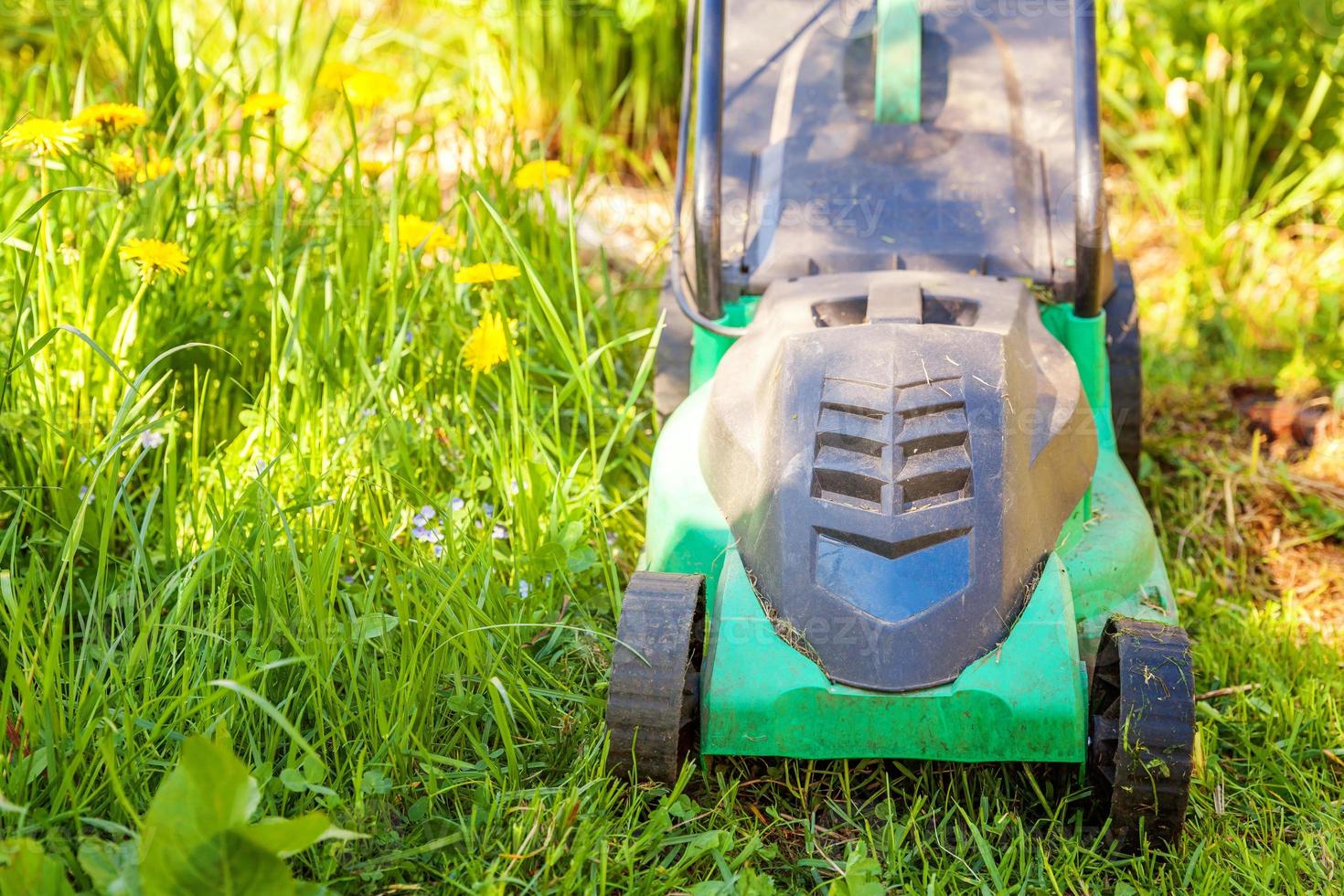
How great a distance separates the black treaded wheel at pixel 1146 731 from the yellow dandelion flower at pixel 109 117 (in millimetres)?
1614

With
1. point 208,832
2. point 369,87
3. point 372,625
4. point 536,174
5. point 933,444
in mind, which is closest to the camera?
point 208,832

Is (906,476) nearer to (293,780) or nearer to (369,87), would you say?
(293,780)

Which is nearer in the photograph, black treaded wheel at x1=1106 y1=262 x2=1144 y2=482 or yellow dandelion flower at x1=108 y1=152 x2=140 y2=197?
yellow dandelion flower at x1=108 y1=152 x2=140 y2=197

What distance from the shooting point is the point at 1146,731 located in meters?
1.40

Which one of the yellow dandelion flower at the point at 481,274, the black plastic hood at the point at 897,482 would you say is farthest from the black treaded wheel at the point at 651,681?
the yellow dandelion flower at the point at 481,274

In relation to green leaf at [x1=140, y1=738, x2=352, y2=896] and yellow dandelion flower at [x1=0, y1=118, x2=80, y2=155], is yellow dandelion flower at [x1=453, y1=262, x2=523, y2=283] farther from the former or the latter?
green leaf at [x1=140, y1=738, x2=352, y2=896]

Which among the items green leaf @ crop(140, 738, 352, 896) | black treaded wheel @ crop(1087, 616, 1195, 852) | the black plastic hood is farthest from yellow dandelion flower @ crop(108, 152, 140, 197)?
black treaded wheel @ crop(1087, 616, 1195, 852)

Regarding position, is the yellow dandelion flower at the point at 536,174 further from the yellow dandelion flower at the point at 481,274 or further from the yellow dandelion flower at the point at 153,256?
the yellow dandelion flower at the point at 153,256

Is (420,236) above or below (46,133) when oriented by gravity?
below

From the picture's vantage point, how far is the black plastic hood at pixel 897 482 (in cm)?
145

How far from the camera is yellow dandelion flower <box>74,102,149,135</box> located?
6.50ft

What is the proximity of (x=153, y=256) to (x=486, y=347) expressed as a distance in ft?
1.57

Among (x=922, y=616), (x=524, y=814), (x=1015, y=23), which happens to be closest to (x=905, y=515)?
(x=922, y=616)

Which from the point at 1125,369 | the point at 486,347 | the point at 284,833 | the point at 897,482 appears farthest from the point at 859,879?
the point at 1125,369
